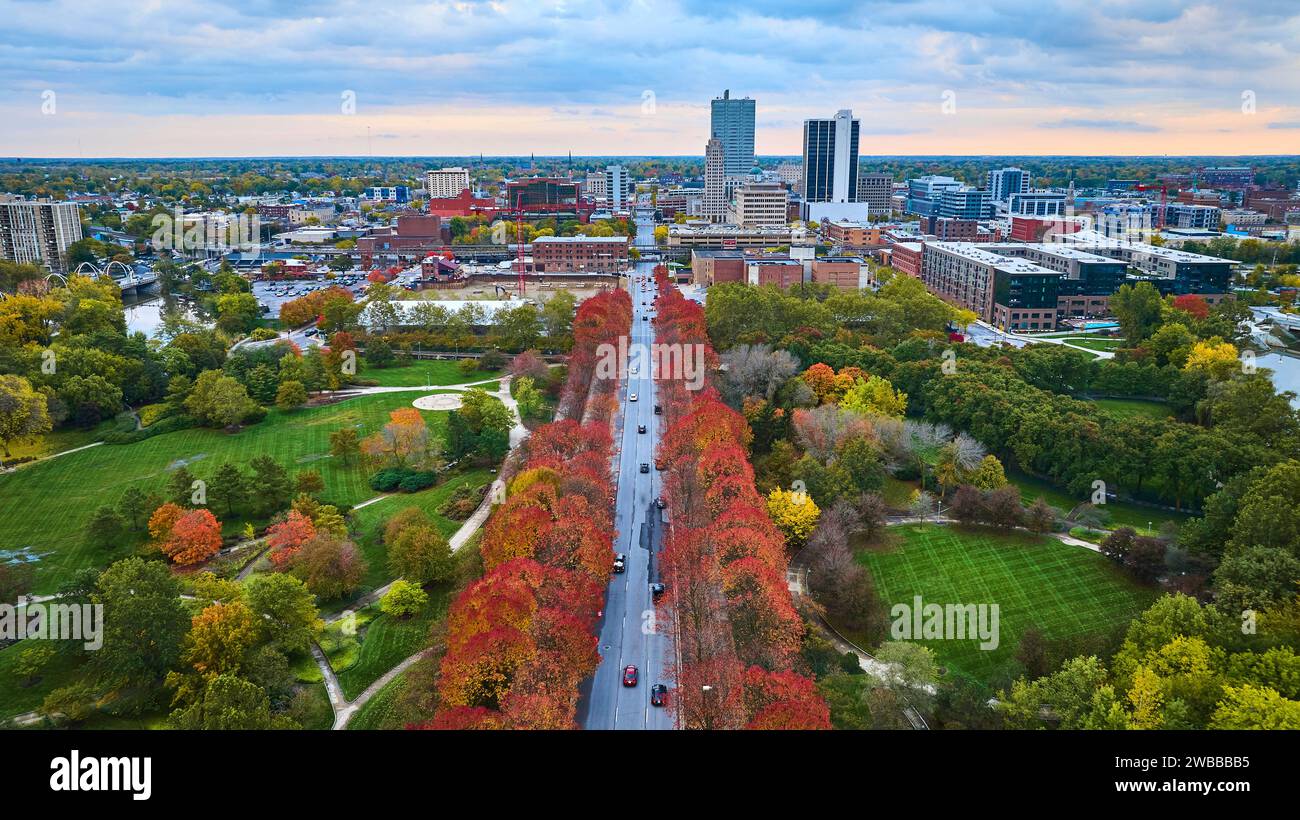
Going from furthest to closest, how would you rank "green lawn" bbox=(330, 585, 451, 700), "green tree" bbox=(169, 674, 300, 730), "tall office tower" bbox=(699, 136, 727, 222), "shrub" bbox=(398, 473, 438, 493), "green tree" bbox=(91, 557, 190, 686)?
"tall office tower" bbox=(699, 136, 727, 222) → "shrub" bbox=(398, 473, 438, 493) → "green lawn" bbox=(330, 585, 451, 700) → "green tree" bbox=(91, 557, 190, 686) → "green tree" bbox=(169, 674, 300, 730)

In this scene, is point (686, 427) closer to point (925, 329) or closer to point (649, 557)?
point (649, 557)

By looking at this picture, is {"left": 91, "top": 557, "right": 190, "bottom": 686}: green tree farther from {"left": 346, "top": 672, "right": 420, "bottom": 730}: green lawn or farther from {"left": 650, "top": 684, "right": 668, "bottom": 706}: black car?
{"left": 650, "top": 684, "right": 668, "bottom": 706}: black car

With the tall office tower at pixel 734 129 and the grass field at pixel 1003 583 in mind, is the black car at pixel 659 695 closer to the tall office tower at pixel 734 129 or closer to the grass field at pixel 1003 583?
the grass field at pixel 1003 583

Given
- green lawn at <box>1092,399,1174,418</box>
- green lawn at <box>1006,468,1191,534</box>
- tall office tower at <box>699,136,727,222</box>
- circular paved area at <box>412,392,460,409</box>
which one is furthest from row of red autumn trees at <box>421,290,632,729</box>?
tall office tower at <box>699,136,727,222</box>

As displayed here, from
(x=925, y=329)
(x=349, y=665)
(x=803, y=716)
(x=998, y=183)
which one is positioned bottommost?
(x=349, y=665)

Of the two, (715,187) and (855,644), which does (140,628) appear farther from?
(715,187)

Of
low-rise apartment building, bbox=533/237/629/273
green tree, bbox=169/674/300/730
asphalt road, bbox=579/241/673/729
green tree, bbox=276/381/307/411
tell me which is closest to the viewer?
green tree, bbox=169/674/300/730

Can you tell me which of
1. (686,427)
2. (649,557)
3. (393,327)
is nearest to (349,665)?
(649,557)
